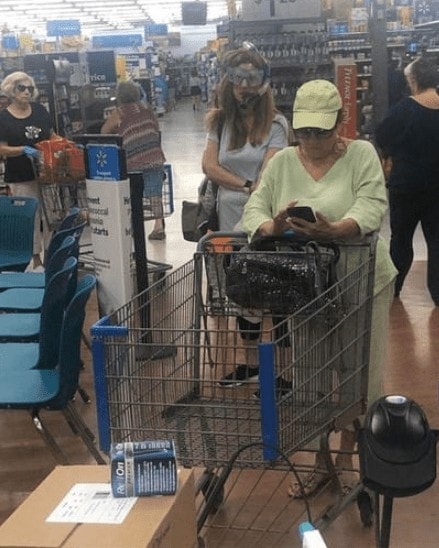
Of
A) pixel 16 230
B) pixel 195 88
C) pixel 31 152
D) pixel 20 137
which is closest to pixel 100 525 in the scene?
pixel 16 230

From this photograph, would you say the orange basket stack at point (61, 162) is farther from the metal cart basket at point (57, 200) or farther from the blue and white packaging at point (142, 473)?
the blue and white packaging at point (142, 473)

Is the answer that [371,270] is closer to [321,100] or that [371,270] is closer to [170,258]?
[321,100]

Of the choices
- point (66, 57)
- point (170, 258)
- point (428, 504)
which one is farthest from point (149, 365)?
point (66, 57)

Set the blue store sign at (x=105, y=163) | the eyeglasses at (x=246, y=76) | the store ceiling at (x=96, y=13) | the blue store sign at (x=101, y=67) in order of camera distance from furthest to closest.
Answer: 1. the store ceiling at (x=96, y=13)
2. the blue store sign at (x=101, y=67)
3. the eyeglasses at (x=246, y=76)
4. the blue store sign at (x=105, y=163)

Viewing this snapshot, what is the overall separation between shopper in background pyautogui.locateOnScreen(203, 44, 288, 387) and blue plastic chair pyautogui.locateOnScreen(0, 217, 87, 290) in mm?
752

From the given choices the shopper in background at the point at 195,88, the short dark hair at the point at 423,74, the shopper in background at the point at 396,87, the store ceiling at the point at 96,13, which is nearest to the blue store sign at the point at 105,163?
the short dark hair at the point at 423,74

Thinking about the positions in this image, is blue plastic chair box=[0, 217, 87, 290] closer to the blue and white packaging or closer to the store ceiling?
the blue and white packaging

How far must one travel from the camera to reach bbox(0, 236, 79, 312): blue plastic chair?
12.7 ft

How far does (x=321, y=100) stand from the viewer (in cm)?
265

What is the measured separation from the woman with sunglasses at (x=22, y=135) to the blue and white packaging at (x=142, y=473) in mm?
4821

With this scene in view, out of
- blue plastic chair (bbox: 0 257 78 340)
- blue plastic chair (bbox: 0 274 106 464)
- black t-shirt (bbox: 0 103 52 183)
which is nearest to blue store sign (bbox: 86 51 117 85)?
black t-shirt (bbox: 0 103 52 183)

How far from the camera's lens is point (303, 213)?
250 centimetres

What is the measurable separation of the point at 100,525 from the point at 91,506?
103 mm

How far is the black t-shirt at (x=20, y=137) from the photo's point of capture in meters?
6.51
